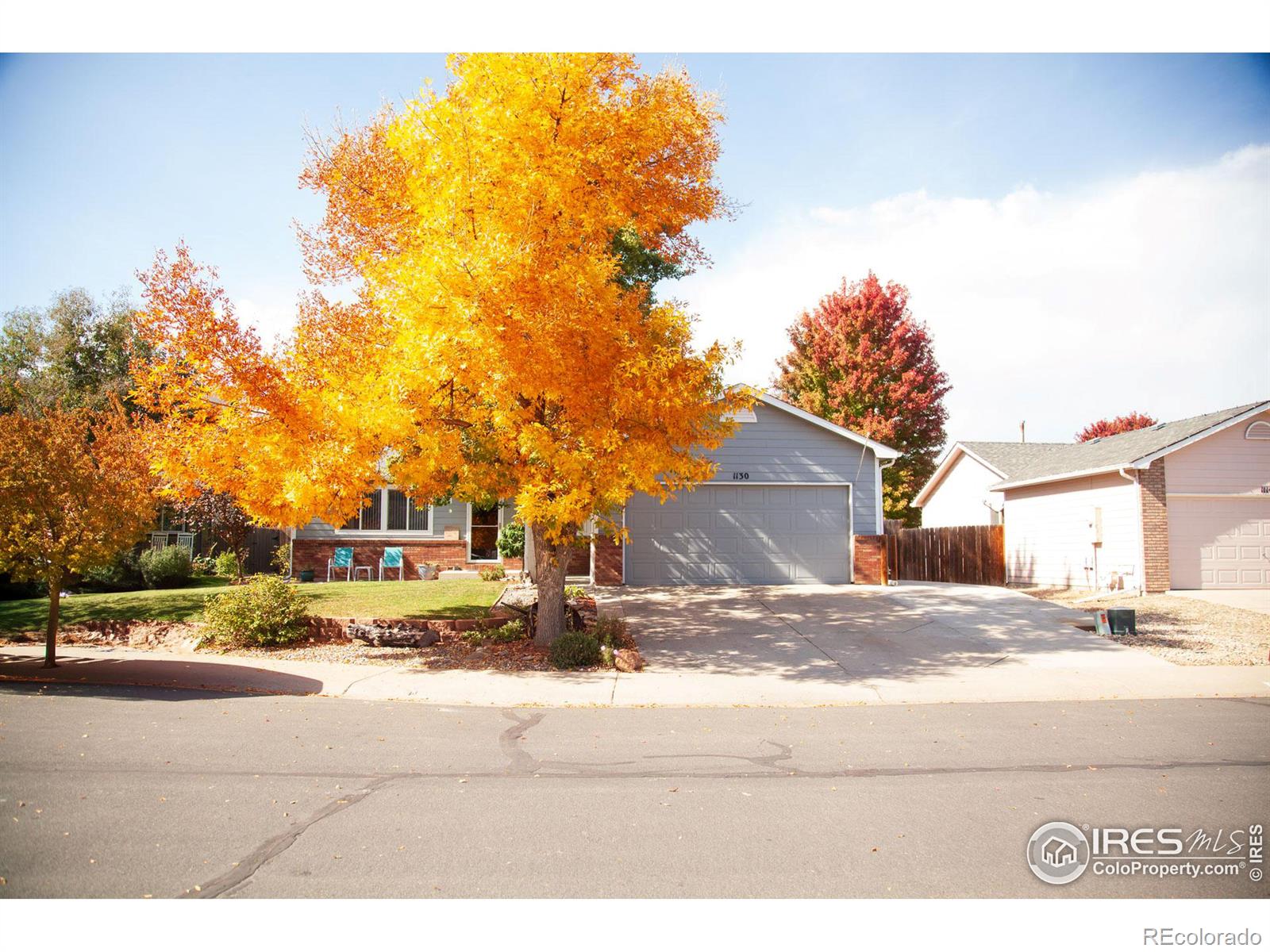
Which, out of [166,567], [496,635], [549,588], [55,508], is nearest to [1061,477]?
[549,588]

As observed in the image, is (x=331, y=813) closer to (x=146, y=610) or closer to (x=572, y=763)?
(x=572, y=763)

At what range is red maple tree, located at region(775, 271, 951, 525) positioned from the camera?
32625 mm

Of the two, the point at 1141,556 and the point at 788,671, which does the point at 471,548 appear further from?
the point at 1141,556

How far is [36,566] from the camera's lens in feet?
31.4

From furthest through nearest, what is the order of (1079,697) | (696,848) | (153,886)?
(1079,697) < (696,848) < (153,886)

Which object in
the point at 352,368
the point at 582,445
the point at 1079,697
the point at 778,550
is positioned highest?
the point at 352,368

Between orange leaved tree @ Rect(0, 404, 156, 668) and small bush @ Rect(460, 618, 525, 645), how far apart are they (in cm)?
486

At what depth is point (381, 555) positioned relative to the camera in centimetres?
2011

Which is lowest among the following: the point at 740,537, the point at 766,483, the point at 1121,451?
the point at 740,537

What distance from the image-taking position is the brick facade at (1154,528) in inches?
659

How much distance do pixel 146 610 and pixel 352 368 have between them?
275 inches

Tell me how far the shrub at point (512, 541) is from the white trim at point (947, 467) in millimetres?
15742

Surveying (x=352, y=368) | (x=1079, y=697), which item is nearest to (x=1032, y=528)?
(x=1079, y=697)

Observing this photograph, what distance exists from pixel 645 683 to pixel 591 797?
4.30 meters
